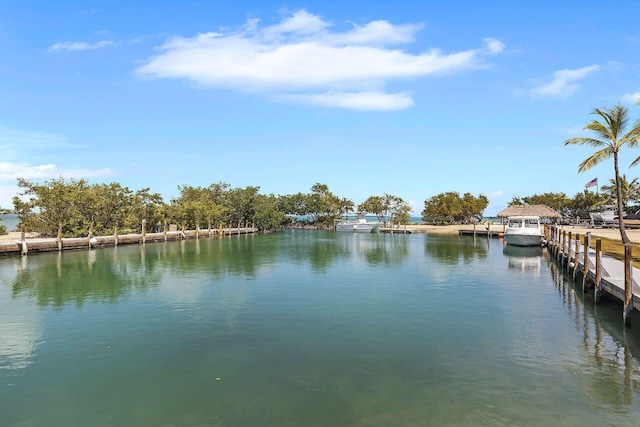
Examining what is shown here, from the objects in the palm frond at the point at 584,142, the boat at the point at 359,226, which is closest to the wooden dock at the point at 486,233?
the boat at the point at 359,226

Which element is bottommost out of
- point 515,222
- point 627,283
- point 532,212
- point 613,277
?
point 613,277

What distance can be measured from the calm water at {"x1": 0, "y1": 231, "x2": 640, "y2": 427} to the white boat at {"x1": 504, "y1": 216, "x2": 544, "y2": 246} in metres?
26.3

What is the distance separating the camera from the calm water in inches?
352

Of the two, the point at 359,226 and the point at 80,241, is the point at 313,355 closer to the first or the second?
the point at 80,241

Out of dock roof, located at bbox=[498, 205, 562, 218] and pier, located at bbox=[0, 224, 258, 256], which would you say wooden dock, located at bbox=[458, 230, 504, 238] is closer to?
dock roof, located at bbox=[498, 205, 562, 218]

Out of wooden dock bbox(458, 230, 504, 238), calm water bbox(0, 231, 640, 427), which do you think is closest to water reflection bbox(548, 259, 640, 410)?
calm water bbox(0, 231, 640, 427)

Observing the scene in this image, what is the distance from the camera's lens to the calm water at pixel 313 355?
8.95 m

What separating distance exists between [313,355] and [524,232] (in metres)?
43.4

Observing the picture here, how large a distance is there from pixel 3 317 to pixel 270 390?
13.2 meters

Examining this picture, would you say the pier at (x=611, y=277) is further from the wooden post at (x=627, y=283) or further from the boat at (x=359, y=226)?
the boat at (x=359, y=226)

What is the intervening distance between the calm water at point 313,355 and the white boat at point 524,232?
26.3 meters

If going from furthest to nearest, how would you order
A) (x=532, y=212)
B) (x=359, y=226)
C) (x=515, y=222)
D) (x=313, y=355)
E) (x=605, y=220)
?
(x=359, y=226) → (x=605, y=220) → (x=532, y=212) → (x=515, y=222) → (x=313, y=355)

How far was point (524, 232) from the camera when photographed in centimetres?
4884

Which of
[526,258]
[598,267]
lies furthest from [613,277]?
[526,258]
